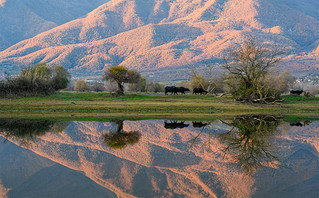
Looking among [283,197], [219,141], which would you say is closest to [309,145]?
[219,141]

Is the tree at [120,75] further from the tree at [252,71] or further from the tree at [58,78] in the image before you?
the tree at [252,71]

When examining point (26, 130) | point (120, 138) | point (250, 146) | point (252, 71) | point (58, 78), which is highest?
point (252, 71)

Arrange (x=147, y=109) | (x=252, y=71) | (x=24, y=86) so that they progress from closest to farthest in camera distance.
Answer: (x=147, y=109) → (x=24, y=86) → (x=252, y=71)

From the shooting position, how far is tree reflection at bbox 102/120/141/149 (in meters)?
19.4

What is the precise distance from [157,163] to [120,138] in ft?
21.7

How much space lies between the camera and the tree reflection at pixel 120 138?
63.5ft

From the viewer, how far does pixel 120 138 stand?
21391mm

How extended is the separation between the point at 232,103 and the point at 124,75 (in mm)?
21665

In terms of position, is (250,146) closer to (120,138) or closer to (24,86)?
(120,138)

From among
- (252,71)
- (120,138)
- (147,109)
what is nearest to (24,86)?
(147,109)

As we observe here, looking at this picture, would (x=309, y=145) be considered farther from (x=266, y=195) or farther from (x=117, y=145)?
(x=117, y=145)

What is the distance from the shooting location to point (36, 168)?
14.3 meters

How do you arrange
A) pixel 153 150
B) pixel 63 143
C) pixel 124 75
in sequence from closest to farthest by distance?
pixel 153 150 → pixel 63 143 → pixel 124 75

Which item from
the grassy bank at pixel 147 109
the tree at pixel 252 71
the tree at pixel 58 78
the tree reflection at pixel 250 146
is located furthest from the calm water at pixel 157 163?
the tree at pixel 58 78
